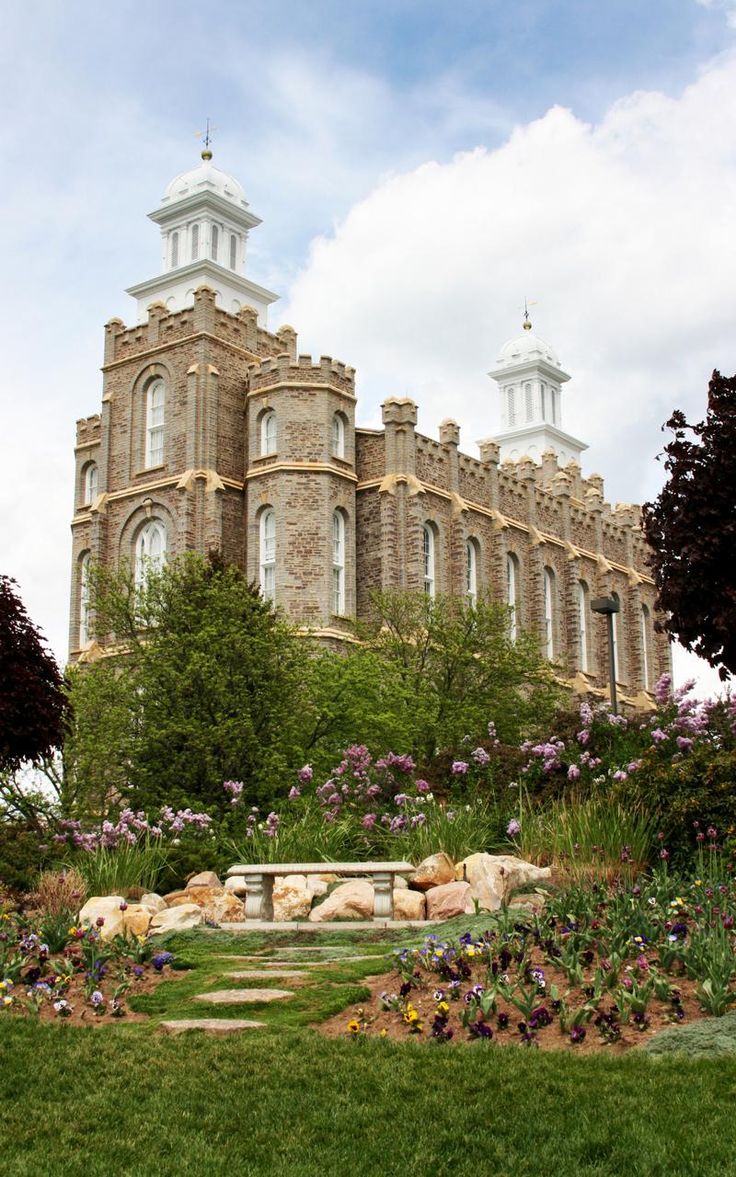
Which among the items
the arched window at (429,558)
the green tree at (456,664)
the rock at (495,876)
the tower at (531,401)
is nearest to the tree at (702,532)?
the rock at (495,876)

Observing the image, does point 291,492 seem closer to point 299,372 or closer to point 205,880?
→ point 299,372

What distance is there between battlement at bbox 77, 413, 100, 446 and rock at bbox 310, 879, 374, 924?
1265 inches

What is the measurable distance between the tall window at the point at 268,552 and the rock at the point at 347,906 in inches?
936

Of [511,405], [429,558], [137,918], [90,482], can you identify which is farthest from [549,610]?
[137,918]

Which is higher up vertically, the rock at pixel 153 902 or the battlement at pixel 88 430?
the battlement at pixel 88 430

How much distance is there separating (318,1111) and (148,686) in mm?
16286

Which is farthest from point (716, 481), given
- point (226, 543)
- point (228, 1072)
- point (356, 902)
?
point (226, 543)

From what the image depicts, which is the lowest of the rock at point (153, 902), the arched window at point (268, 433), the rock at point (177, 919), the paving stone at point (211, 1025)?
the paving stone at point (211, 1025)

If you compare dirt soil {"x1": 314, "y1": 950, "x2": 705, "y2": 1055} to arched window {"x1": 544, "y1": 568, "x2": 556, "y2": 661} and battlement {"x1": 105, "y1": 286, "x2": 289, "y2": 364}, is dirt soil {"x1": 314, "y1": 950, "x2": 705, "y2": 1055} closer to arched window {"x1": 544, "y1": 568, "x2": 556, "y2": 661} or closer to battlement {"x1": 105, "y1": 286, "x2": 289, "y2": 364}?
battlement {"x1": 105, "y1": 286, "x2": 289, "y2": 364}

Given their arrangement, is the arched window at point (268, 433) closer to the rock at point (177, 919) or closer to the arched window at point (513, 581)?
the arched window at point (513, 581)

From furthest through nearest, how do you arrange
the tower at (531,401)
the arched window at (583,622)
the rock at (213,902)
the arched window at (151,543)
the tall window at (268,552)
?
the tower at (531,401)
the arched window at (583,622)
the arched window at (151,543)
the tall window at (268,552)
the rock at (213,902)

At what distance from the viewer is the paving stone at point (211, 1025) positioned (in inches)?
347

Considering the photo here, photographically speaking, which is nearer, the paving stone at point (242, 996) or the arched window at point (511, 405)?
the paving stone at point (242, 996)

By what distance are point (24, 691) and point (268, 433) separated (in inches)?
907
